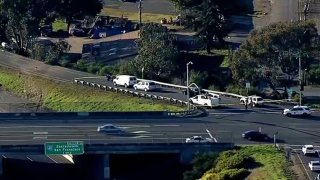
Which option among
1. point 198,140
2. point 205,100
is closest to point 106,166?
point 198,140

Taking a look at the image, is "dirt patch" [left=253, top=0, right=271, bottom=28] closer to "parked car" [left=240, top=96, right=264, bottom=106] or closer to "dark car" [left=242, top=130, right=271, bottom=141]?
"parked car" [left=240, top=96, right=264, bottom=106]

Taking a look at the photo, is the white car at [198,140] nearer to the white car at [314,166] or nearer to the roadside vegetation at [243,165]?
the roadside vegetation at [243,165]

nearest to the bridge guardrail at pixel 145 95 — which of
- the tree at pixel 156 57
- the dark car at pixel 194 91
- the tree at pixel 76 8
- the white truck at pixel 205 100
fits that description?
the white truck at pixel 205 100

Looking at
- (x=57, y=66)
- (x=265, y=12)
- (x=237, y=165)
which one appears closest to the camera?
(x=237, y=165)

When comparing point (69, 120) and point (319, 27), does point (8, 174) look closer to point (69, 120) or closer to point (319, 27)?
point (69, 120)

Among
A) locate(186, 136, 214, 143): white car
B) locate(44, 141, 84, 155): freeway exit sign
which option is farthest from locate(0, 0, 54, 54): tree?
locate(44, 141, 84, 155): freeway exit sign

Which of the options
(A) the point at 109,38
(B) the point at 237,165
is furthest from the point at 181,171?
(A) the point at 109,38
